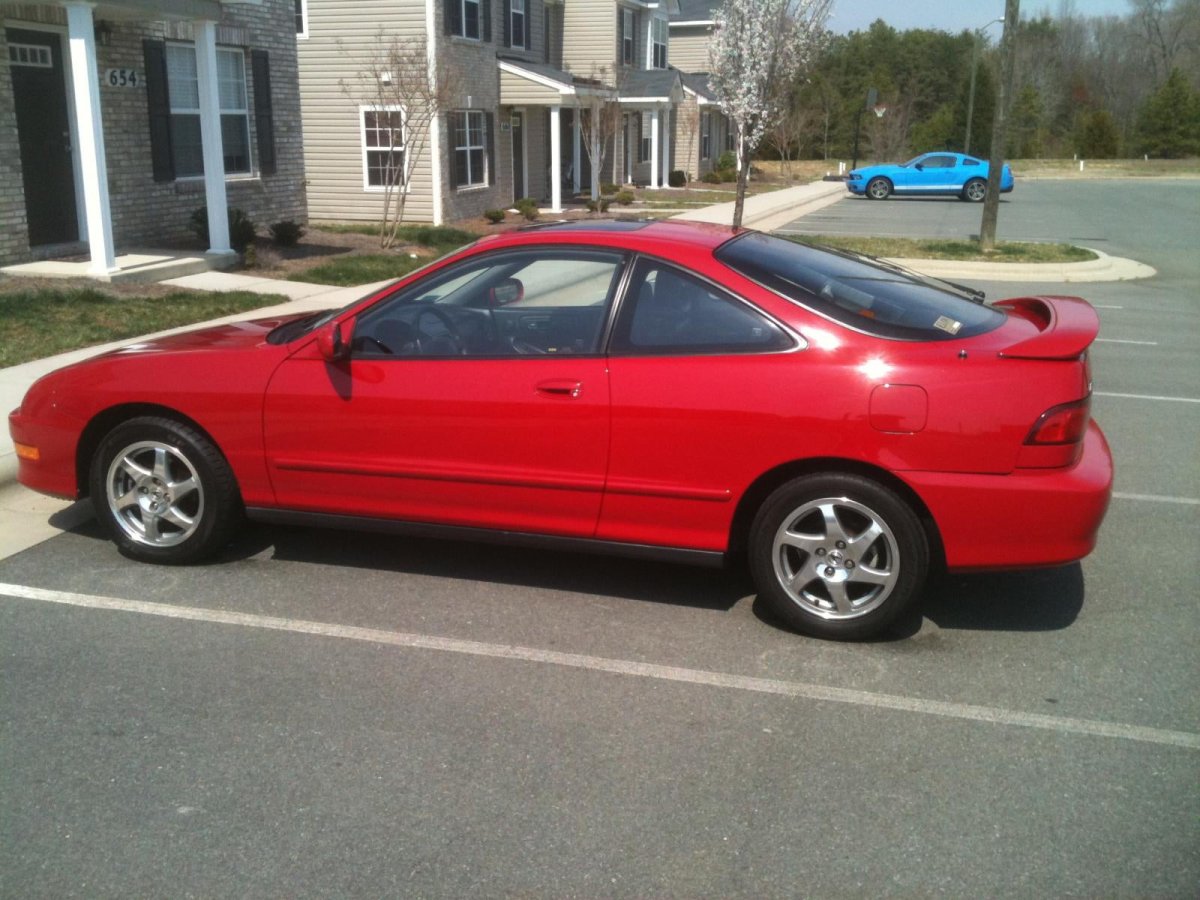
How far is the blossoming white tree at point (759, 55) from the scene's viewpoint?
20234 mm

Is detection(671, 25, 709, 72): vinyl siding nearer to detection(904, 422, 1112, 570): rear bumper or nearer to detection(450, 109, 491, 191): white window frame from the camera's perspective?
detection(450, 109, 491, 191): white window frame

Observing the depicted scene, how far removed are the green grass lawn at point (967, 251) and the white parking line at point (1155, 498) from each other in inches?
497

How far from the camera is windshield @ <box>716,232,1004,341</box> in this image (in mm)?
4754

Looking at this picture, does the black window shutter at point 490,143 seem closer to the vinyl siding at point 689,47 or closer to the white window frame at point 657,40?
the white window frame at point 657,40

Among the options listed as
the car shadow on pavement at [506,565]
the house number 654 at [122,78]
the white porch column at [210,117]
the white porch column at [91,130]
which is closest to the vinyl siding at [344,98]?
the house number 654 at [122,78]

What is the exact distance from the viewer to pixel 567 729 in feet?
13.3

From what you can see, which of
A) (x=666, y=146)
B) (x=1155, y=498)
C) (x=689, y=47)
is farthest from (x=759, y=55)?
(x=689, y=47)

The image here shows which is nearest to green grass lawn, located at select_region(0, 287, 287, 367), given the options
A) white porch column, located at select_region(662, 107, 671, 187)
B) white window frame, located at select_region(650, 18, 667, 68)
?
white porch column, located at select_region(662, 107, 671, 187)

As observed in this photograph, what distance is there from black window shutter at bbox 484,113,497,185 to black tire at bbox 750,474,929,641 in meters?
23.1

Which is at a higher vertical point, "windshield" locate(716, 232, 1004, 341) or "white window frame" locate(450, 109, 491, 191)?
"white window frame" locate(450, 109, 491, 191)

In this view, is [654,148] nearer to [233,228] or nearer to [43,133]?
[233,228]

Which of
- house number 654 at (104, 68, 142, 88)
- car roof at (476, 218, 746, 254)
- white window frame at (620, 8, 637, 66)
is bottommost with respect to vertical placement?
car roof at (476, 218, 746, 254)

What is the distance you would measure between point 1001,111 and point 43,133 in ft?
49.6

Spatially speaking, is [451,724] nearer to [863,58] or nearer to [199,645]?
[199,645]
